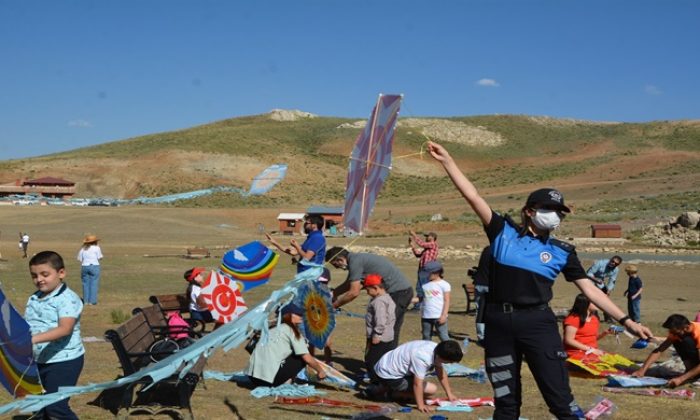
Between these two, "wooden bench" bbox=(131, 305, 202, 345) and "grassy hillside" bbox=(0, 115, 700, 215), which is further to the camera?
"grassy hillside" bbox=(0, 115, 700, 215)

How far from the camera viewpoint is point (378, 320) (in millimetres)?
8875

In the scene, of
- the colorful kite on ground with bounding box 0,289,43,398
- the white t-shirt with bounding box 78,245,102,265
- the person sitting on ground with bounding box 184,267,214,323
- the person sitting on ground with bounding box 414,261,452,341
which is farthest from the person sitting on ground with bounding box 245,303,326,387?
the white t-shirt with bounding box 78,245,102,265

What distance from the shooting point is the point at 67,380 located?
551cm

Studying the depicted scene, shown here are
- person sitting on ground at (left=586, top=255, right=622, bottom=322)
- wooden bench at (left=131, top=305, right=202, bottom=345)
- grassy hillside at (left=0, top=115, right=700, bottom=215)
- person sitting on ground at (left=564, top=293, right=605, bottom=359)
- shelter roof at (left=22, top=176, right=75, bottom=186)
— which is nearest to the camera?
wooden bench at (left=131, top=305, right=202, bottom=345)

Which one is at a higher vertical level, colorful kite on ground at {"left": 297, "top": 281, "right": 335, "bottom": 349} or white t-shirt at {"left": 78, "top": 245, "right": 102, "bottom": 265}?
white t-shirt at {"left": 78, "top": 245, "right": 102, "bottom": 265}

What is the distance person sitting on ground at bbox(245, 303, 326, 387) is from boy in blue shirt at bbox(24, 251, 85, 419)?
322 centimetres

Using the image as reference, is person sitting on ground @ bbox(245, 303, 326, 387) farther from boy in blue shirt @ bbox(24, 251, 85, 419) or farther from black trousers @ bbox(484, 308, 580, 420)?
black trousers @ bbox(484, 308, 580, 420)

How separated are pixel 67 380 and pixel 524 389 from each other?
17.9 ft

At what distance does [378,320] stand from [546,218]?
13.2 feet

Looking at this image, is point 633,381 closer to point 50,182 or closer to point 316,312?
point 316,312

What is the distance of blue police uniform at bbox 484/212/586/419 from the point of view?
505cm

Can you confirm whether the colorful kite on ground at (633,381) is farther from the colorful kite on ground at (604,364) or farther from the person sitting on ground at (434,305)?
the person sitting on ground at (434,305)

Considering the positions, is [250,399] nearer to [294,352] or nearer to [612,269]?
[294,352]

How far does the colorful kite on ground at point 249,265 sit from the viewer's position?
1074cm
